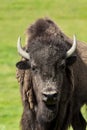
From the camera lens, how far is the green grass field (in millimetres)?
19203

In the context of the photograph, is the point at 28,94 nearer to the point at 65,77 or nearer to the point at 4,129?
the point at 65,77

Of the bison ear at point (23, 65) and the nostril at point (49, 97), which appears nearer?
the nostril at point (49, 97)

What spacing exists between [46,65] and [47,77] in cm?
20

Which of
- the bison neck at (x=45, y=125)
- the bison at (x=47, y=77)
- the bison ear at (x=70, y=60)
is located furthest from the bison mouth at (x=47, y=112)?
the bison ear at (x=70, y=60)

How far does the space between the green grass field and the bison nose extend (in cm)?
469

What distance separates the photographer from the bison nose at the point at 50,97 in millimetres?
10788

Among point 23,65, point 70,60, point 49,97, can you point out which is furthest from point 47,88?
point 70,60

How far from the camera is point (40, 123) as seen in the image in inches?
466

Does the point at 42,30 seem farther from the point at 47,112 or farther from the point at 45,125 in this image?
the point at 45,125

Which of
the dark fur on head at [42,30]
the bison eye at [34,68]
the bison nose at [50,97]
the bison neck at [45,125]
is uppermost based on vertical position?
the dark fur on head at [42,30]

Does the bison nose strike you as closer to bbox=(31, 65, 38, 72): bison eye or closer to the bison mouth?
the bison mouth

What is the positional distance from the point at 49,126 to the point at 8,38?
2205cm

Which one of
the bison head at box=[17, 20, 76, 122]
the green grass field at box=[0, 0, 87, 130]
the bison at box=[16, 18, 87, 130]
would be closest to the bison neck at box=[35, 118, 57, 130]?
the bison at box=[16, 18, 87, 130]

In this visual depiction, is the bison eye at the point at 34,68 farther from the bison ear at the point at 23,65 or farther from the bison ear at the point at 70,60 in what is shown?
the bison ear at the point at 70,60
